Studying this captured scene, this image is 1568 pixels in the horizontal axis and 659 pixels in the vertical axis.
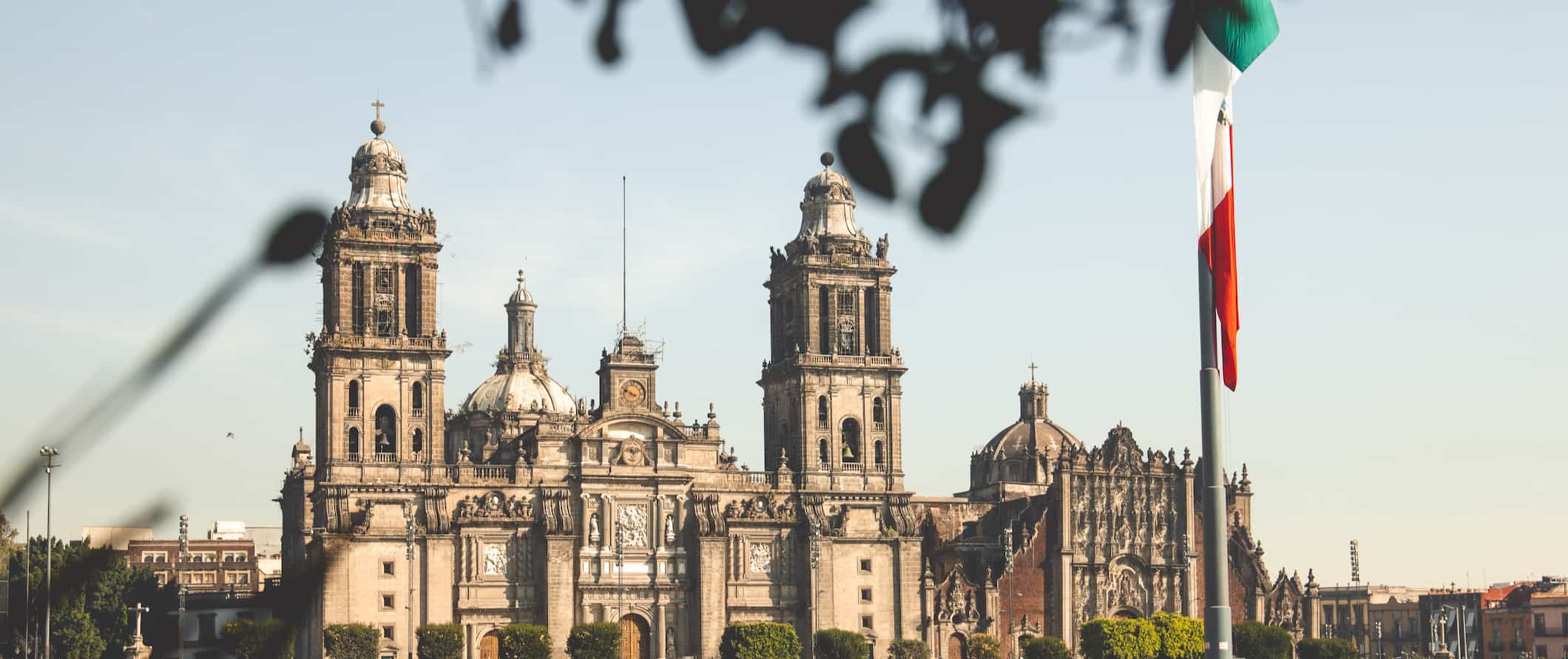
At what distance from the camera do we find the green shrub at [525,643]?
80.9 meters

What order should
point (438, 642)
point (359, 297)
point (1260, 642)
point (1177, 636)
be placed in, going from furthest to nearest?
point (1260, 642) → point (1177, 636) → point (359, 297) → point (438, 642)

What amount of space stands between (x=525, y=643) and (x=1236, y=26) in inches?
3016

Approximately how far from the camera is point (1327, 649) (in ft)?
305

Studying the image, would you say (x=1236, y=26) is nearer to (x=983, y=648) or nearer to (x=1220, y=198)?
(x=1220, y=198)

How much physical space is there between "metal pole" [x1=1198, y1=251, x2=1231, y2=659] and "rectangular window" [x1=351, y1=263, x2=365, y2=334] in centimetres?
6470

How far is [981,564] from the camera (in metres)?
97.6

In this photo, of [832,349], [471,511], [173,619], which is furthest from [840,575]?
[173,619]

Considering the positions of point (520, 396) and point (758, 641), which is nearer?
point (758, 641)

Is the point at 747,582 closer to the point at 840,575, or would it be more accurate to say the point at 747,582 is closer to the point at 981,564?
the point at 840,575

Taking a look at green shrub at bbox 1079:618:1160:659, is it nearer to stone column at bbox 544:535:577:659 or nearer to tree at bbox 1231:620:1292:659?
tree at bbox 1231:620:1292:659

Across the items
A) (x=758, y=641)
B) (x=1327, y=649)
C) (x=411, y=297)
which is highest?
(x=411, y=297)

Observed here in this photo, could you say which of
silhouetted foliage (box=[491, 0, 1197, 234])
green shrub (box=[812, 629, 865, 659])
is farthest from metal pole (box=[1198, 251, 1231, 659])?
green shrub (box=[812, 629, 865, 659])

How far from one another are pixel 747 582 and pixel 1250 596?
82.2 feet

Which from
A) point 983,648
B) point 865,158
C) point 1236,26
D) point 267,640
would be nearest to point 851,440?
point 983,648
